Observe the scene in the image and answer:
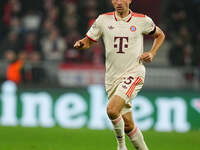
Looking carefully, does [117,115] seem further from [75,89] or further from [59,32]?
[59,32]

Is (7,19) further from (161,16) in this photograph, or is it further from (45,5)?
(161,16)

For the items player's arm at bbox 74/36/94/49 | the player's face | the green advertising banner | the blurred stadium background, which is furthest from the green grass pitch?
the player's face

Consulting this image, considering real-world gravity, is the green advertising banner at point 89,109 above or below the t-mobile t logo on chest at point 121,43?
below

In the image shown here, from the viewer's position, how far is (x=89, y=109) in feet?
46.4

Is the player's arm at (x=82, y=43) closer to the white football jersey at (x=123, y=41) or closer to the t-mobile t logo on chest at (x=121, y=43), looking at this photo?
the white football jersey at (x=123, y=41)

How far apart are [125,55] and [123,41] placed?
0.19m

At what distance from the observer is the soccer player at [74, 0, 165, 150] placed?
7.76 metres

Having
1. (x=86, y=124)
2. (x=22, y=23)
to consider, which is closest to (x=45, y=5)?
(x=22, y=23)

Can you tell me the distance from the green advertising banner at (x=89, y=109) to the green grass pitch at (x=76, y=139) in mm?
626

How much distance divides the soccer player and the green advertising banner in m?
6.11

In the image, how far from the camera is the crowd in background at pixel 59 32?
49.2 ft

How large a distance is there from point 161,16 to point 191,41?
2131 mm

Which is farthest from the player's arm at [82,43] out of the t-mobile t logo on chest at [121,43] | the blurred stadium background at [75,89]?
the blurred stadium background at [75,89]

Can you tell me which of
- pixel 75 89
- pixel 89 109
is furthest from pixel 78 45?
pixel 75 89
